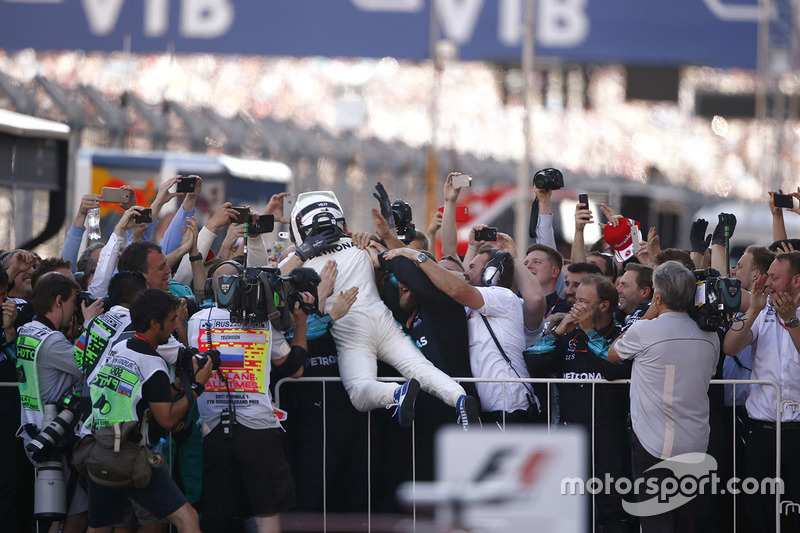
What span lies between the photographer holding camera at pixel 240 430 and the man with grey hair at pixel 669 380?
5.65ft

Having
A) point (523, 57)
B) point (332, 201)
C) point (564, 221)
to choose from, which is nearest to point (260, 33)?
point (523, 57)

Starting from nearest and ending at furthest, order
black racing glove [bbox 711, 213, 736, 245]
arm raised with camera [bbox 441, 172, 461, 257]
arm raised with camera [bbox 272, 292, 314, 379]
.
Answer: arm raised with camera [bbox 272, 292, 314, 379] < black racing glove [bbox 711, 213, 736, 245] < arm raised with camera [bbox 441, 172, 461, 257]

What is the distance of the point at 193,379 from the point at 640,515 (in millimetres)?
2275

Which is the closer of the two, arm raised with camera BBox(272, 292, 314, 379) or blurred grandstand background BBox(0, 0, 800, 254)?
arm raised with camera BBox(272, 292, 314, 379)

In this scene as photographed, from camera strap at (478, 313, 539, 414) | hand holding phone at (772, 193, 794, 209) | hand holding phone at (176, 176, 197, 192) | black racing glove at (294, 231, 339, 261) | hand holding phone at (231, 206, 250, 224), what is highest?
hand holding phone at (176, 176, 197, 192)

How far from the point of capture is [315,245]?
6.20 metres

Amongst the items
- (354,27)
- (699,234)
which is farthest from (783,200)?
(354,27)

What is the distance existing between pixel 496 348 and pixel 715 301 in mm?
1152

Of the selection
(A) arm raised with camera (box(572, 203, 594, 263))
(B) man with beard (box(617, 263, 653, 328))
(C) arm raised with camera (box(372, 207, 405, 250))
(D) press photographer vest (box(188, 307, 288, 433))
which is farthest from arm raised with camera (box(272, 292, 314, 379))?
(A) arm raised with camera (box(572, 203, 594, 263))

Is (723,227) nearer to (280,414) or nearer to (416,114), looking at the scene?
(280,414)

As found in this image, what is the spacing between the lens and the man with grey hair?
18.3 feet

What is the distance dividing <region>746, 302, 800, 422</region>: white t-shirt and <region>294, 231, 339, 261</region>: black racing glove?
2.24 metres

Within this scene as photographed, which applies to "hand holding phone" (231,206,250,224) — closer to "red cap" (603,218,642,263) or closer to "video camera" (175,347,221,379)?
"video camera" (175,347,221,379)

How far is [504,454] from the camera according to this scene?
3109 millimetres
